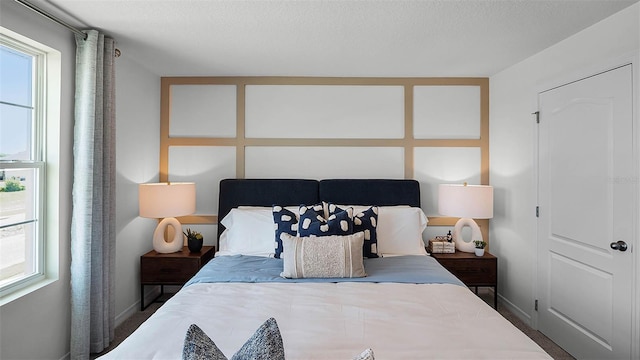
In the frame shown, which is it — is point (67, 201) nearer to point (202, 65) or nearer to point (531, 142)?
point (202, 65)

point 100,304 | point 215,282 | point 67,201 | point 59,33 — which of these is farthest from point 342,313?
point 59,33

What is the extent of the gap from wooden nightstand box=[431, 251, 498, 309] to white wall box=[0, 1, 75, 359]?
3.01m

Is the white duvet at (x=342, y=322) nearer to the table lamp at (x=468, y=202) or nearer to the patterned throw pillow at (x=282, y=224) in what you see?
the patterned throw pillow at (x=282, y=224)

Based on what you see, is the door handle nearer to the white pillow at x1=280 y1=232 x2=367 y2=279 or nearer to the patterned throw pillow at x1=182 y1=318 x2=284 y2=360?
the white pillow at x1=280 y1=232 x2=367 y2=279

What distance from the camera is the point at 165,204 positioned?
3139 millimetres

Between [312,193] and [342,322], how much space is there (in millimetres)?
1923

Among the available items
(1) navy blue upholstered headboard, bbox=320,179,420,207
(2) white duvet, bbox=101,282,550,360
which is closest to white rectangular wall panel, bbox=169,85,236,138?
(1) navy blue upholstered headboard, bbox=320,179,420,207

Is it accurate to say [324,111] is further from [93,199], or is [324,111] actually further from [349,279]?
[93,199]

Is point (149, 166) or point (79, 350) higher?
point (149, 166)

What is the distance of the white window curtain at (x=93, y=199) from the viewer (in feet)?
7.98

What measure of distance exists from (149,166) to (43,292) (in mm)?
1541

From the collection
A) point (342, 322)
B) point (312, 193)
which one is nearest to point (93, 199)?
point (312, 193)

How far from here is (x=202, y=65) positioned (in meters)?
3.36

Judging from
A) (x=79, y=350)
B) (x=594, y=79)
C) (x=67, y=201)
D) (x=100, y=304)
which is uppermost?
(x=594, y=79)
